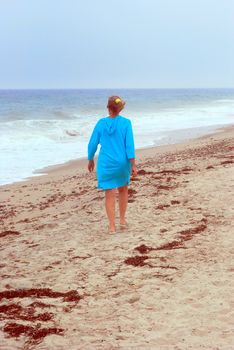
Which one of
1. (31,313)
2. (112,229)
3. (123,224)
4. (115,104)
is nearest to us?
(31,313)

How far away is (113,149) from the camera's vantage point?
5988 mm

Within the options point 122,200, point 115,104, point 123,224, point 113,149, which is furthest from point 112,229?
point 115,104

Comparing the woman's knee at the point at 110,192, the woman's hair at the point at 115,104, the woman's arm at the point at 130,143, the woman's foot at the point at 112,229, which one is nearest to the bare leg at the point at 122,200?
the woman's knee at the point at 110,192

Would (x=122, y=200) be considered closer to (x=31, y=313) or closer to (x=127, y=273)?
(x=127, y=273)

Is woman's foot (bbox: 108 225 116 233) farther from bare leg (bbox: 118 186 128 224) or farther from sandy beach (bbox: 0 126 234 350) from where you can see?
bare leg (bbox: 118 186 128 224)

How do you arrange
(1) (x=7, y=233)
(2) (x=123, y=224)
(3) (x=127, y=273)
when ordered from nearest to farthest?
(3) (x=127, y=273)
(2) (x=123, y=224)
(1) (x=7, y=233)

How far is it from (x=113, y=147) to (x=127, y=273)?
164cm

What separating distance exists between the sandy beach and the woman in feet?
2.23

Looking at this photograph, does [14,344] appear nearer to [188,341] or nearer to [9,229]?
[188,341]

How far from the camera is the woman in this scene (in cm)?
589

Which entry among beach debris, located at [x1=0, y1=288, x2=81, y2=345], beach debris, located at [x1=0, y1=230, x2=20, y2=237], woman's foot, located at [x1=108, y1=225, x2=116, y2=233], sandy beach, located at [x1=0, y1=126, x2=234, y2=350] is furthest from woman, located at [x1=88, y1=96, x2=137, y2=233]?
beach debris, located at [x1=0, y1=288, x2=81, y2=345]

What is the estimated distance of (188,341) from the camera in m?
3.59

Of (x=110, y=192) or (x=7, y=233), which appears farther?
(x=7, y=233)

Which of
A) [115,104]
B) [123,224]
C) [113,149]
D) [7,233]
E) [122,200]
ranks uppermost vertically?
[115,104]
